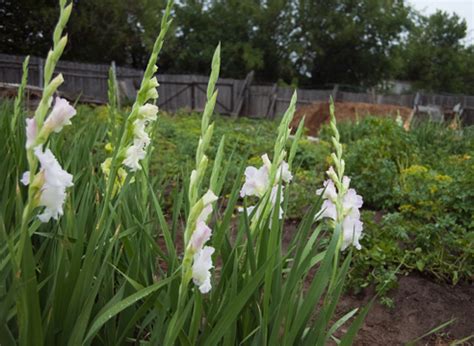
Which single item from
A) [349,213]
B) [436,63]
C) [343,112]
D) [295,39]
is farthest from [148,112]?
[436,63]

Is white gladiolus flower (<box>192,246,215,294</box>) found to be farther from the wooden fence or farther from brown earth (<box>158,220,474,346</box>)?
the wooden fence

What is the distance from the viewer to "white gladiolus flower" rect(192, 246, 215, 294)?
83cm

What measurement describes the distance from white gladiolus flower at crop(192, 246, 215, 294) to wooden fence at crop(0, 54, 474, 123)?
639 inches

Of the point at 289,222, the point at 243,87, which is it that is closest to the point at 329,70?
the point at 243,87

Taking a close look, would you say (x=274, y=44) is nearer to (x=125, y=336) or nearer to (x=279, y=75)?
(x=279, y=75)

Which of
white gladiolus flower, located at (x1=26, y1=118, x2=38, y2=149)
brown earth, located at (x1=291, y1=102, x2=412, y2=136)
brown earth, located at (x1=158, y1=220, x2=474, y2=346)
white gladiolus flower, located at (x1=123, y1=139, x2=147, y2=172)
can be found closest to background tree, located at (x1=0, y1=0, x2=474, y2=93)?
brown earth, located at (x1=291, y1=102, x2=412, y2=136)

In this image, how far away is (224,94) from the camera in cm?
1995

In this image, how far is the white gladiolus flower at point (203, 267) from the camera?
827 mm

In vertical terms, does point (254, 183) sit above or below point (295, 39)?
below

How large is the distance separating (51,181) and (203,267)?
280mm

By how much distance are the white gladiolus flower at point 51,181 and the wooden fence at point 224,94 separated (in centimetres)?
1628

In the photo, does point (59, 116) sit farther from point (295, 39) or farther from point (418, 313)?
point (295, 39)

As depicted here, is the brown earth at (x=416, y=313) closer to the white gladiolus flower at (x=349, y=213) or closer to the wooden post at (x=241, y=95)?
the white gladiolus flower at (x=349, y=213)

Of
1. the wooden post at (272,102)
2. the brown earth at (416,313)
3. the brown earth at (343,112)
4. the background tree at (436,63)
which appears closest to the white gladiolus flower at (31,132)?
the brown earth at (416,313)
